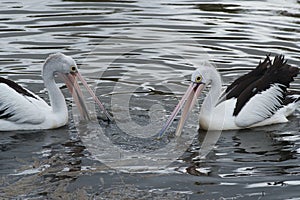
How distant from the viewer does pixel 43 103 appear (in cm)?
962

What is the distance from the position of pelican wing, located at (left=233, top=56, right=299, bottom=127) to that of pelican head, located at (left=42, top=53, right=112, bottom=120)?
1.60 m

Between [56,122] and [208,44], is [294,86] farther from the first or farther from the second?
[56,122]

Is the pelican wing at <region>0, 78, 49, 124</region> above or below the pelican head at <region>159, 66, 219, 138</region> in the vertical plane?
below

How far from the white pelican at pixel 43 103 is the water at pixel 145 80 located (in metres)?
0.17

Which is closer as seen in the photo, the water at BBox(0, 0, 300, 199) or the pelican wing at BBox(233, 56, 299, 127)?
the water at BBox(0, 0, 300, 199)

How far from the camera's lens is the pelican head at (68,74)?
30.8ft

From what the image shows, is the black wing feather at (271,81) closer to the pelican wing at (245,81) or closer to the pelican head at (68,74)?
the pelican wing at (245,81)

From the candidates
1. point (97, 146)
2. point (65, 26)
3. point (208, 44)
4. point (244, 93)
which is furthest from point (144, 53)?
point (97, 146)

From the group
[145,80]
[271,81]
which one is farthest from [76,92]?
[271,81]

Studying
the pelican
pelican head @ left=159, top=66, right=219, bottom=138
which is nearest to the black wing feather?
the pelican

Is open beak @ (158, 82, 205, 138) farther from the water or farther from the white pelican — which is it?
the white pelican

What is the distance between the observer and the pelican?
9156mm

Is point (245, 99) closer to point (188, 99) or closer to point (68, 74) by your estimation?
point (188, 99)

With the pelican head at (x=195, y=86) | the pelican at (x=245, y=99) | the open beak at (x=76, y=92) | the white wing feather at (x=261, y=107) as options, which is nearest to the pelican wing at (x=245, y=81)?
the pelican at (x=245, y=99)
